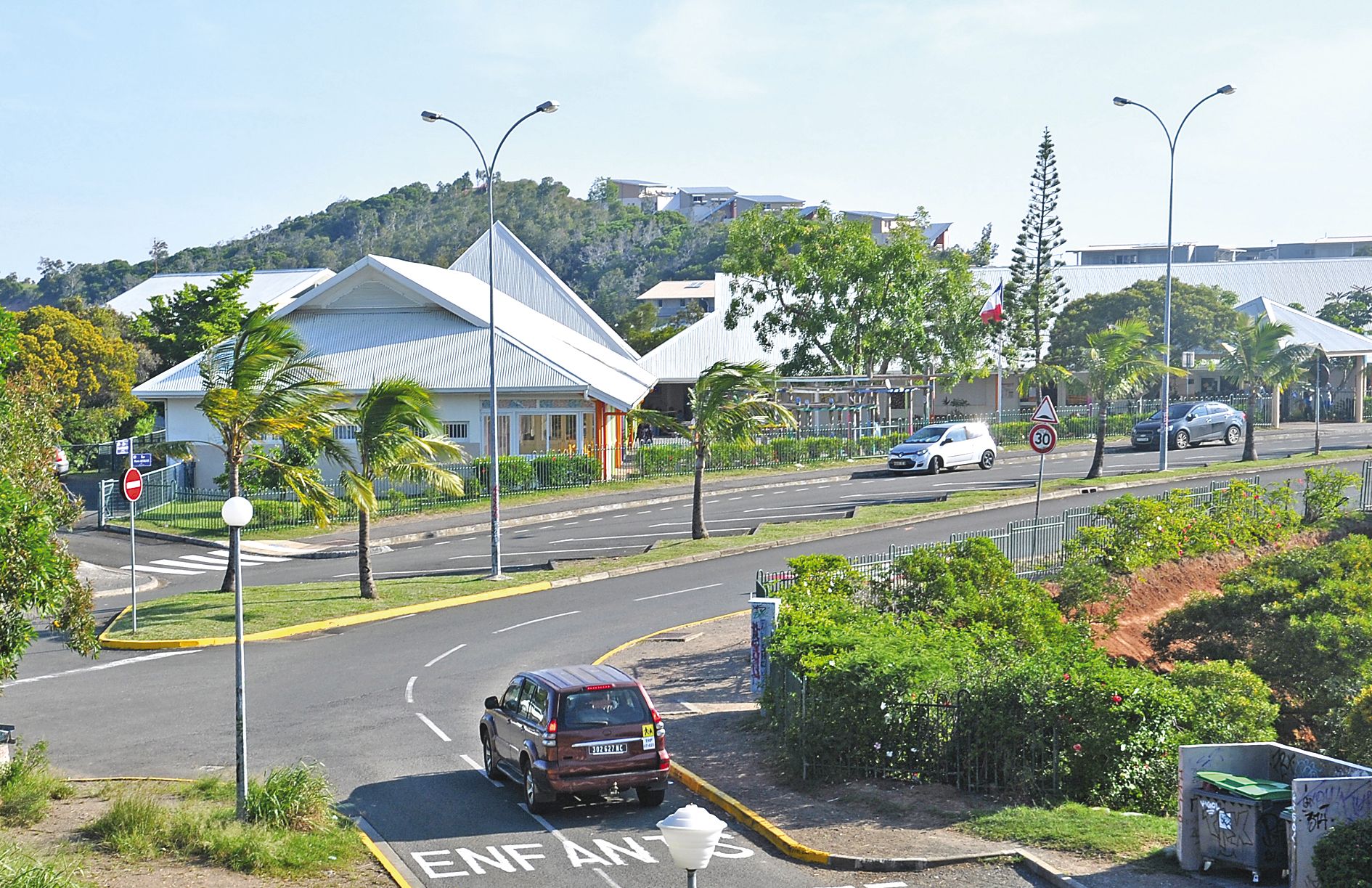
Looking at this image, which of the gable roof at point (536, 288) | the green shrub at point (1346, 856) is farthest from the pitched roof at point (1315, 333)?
the green shrub at point (1346, 856)

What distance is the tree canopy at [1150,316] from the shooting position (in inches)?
2739

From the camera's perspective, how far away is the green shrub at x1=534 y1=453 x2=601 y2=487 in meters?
43.5

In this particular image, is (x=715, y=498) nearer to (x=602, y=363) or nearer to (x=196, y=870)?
(x=602, y=363)

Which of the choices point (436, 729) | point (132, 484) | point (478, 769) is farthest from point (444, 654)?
point (132, 484)

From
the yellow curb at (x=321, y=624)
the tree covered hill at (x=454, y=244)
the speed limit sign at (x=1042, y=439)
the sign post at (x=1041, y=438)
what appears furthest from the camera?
the tree covered hill at (x=454, y=244)

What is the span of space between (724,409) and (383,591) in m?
9.21

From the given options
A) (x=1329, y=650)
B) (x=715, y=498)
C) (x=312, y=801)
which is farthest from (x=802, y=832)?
(x=715, y=498)

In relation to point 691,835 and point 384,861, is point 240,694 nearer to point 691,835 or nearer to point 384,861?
point 384,861

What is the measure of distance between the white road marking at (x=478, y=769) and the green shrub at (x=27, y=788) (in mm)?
4499

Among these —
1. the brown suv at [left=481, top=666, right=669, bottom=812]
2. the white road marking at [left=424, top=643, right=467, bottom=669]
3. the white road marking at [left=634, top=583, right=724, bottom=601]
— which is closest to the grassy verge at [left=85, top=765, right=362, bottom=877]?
the brown suv at [left=481, top=666, right=669, bottom=812]

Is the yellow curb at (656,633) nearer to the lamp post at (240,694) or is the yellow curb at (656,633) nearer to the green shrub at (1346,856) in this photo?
the lamp post at (240,694)

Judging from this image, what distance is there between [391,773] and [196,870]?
4.29 metres

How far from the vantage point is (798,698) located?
14766 mm

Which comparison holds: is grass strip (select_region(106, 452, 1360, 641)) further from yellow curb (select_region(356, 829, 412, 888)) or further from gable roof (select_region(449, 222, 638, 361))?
gable roof (select_region(449, 222, 638, 361))
